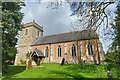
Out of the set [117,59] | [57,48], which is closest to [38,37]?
[57,48]

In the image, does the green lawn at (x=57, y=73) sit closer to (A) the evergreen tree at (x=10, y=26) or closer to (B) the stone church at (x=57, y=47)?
(A) the evergreen tree at (x=10, y=26)

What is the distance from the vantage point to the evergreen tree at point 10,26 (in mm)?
20992

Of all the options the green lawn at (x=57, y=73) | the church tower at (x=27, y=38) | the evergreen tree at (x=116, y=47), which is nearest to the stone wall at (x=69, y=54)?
the church tower at (x=27, y=38)

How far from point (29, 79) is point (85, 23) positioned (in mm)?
9047

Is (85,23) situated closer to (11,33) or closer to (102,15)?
(102,15)

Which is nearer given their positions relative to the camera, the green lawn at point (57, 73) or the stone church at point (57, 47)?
the green lawn at point (57, 73)

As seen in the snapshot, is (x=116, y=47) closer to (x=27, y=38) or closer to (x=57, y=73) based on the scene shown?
(x=57, y=73)

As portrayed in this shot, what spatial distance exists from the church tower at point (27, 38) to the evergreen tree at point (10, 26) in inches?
1049

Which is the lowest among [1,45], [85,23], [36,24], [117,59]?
[117,59]

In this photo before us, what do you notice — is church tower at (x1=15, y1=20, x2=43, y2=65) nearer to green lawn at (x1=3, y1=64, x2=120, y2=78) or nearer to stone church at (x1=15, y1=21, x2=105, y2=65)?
stone church at (x1=15, y1=21, x2=105, y2=65)

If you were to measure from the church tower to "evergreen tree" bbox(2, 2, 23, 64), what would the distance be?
26635 mm

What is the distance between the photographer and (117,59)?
21.5 m

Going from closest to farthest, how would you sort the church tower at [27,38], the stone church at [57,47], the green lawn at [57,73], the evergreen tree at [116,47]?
1. the green lawn at [57,73]
2. the evergreen tree at [116,47]
3. the stone church at [57,47]
4. the church tower at [27,38]

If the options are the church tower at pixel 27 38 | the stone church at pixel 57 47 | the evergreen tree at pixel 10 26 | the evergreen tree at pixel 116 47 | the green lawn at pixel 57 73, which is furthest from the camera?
the church tower at pixel 27 38
